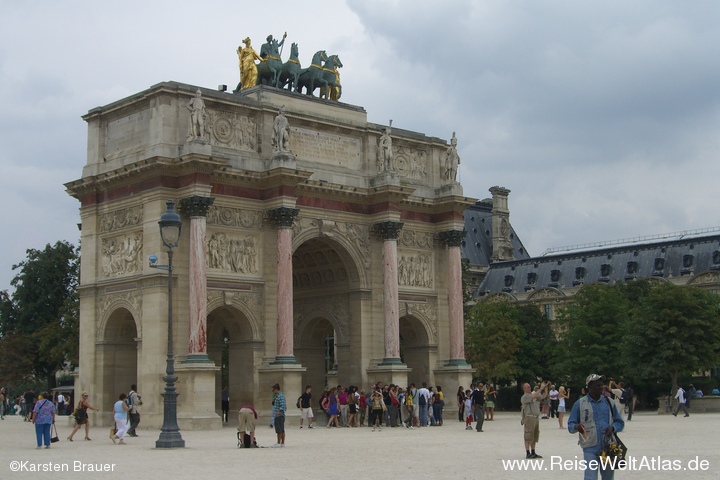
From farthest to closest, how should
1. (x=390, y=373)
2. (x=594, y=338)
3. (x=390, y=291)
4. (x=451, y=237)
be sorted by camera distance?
(x=594, y=338), (x=451, y=237), (x=390, y=291), (x=390, y=373)

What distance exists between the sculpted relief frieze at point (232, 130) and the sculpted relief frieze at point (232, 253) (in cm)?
387

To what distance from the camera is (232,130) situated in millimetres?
44188

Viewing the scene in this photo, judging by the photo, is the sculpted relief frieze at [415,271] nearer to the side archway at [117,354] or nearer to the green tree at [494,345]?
the side archway at [117,354]

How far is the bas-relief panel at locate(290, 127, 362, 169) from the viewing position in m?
46.4

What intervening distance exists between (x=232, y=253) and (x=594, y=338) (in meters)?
34.3

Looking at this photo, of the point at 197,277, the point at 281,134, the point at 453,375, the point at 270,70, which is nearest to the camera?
the point at 197,277

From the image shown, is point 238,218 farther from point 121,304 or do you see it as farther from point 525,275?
point 525,275

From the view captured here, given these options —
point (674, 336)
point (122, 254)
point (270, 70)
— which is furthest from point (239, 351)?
point (674, 336)

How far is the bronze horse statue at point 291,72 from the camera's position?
48.0m

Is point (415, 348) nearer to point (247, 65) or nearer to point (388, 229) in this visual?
point (388, 229)

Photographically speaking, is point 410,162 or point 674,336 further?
point 674,336

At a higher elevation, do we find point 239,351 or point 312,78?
point 312,78

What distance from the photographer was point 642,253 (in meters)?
99.5

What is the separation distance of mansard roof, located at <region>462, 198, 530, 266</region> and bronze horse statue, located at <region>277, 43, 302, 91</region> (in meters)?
74.6
